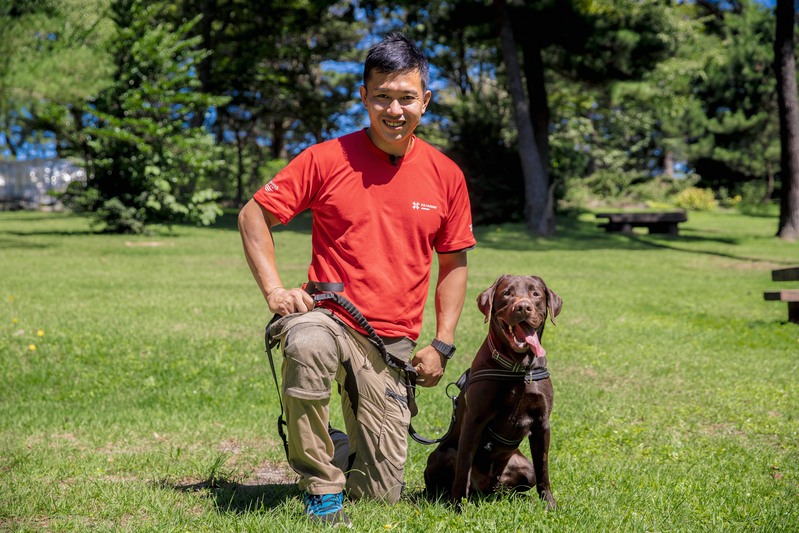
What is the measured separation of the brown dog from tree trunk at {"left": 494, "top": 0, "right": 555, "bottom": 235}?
22.1 meters

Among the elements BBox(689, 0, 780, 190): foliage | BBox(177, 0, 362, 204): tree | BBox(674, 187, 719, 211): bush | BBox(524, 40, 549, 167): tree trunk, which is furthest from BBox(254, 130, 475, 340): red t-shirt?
BBox(674, 187, 719, 211): bush

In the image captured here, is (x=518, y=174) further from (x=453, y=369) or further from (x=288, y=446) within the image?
(x=288, y=446)

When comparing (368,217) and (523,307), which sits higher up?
(368,217)

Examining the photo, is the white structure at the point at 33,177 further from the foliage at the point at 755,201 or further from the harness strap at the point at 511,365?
the harness strap at the point at 511,365

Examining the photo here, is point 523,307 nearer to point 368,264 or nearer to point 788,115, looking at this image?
point 368,264

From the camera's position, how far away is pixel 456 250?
169 inches

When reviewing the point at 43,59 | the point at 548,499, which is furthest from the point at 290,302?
the point at 43,59

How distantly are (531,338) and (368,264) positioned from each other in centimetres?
83

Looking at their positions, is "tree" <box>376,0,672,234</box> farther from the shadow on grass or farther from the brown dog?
the brown dog

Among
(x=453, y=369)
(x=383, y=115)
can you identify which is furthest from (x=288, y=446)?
(x=453, y=369)

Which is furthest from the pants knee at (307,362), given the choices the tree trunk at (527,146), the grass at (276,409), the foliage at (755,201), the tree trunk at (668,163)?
the tree trunk at (668,163)

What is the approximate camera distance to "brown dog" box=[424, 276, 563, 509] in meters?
3.73

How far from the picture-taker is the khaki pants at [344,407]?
362 cm

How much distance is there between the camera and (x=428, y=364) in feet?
13.7
